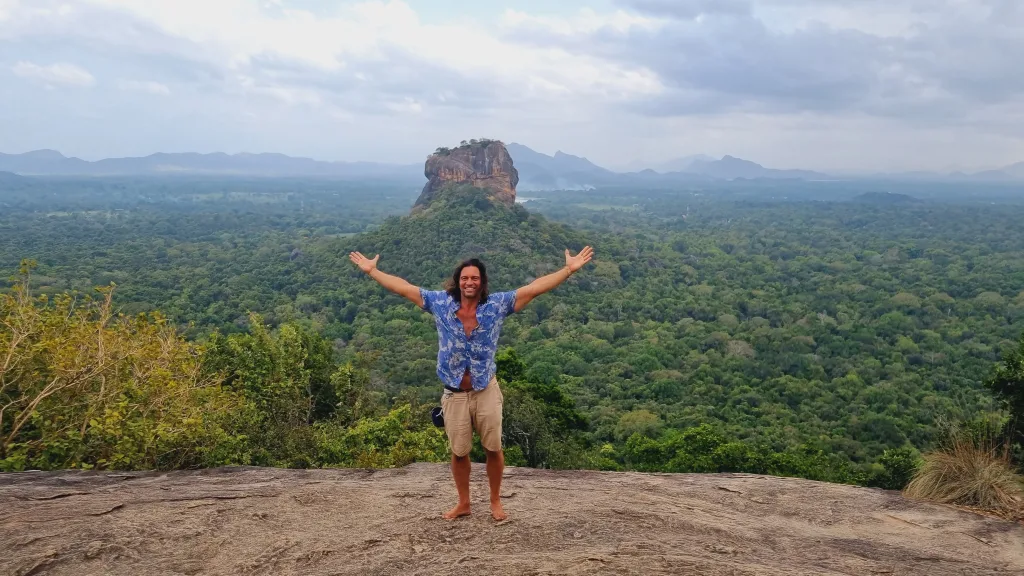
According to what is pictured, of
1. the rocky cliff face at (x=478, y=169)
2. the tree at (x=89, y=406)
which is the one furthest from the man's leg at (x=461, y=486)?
the rocky cliff face at (x=478, y=169)

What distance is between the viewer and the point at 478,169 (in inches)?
2719

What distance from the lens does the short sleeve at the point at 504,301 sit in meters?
3.68

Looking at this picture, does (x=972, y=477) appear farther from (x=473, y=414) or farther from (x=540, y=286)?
(x=473, y=414)

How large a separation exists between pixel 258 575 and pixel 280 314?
36.8 m

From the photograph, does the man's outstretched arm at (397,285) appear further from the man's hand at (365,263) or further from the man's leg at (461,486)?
the man's leg at (461,486)

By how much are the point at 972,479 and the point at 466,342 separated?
4.70 metres

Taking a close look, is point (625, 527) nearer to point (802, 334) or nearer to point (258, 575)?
point (258, 575)

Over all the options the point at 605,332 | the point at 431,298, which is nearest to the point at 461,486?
the point at 431,298

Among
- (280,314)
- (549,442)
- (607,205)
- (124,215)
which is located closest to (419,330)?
(280,314)

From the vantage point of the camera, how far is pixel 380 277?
150 inches

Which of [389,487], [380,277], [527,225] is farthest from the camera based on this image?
[527,225]

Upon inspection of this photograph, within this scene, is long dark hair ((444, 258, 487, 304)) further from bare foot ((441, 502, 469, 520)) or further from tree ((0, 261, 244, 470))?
tree ((0, 261, 244, 470))

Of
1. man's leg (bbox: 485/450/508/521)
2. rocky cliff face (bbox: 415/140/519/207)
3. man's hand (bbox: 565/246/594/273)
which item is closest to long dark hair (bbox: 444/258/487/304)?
man's hand (bbox: 565/246/594/273)

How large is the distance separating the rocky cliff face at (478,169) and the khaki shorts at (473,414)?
64710 mm
